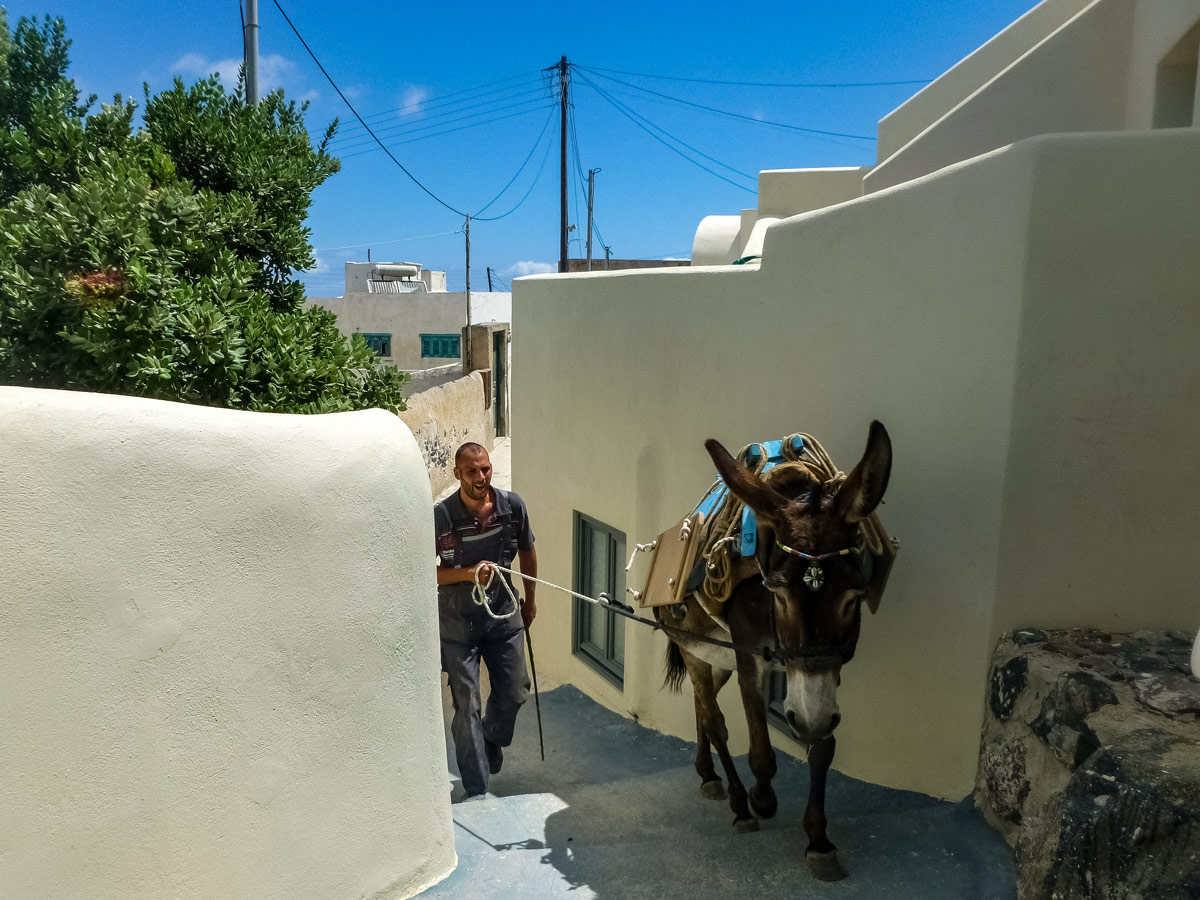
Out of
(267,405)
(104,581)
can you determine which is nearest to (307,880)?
(104,581)

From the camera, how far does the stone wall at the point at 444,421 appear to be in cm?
1152

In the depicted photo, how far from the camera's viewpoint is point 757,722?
13.7 feet

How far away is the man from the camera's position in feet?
16.2

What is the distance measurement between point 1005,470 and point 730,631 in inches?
54.5

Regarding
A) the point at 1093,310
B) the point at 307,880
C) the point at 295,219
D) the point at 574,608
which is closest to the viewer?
the point at 307,880

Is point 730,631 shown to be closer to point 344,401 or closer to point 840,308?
point 840,308

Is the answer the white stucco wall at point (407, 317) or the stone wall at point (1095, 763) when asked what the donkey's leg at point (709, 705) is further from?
the white stucco wall at point (407, 317)

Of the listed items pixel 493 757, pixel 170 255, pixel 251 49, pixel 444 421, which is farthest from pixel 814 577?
pixel 444 421

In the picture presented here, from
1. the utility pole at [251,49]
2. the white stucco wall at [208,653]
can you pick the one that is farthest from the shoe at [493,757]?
the utility pole at [251,49]

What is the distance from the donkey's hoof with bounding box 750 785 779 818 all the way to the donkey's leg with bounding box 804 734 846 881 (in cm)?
47

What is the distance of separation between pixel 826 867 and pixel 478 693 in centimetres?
203

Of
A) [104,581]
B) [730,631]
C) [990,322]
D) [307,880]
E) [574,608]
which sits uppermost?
[990,322]

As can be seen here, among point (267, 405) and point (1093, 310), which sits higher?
point (1093, 310)

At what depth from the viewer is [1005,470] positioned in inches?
143
